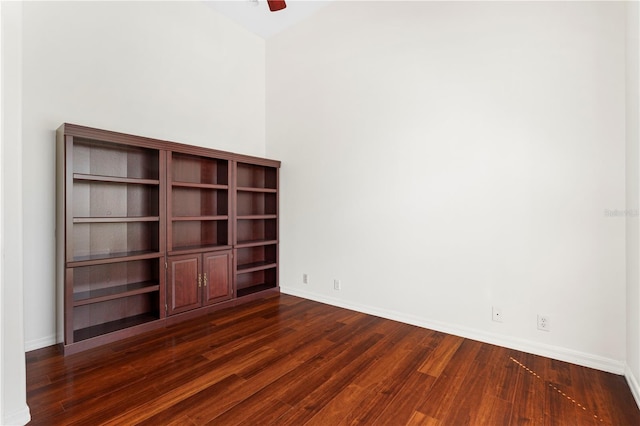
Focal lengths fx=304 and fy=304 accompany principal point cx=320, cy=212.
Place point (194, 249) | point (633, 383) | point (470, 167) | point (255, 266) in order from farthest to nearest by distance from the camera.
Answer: point (255, 266)
point (194, 249)
point (470, 167)
point (633, 383)

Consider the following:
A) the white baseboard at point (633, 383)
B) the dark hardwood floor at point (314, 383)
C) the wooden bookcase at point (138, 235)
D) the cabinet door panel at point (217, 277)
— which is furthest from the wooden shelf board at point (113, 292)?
the white baseboard at point (633, 383)

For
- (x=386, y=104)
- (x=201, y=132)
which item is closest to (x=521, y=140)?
(x=386, y=104)

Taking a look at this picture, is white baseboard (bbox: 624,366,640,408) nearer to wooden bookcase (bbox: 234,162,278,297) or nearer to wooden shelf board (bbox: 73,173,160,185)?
wooden bookcase (bbox: 234,162,278,297)

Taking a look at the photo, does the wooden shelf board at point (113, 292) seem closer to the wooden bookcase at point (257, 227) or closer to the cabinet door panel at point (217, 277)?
the cabinet door panel at point (217, 277)

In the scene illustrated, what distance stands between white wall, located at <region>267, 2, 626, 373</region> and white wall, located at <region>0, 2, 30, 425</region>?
274 centimetres

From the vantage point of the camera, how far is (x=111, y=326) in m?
2.79

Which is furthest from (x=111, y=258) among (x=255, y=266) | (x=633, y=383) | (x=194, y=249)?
(x=633, y=383)

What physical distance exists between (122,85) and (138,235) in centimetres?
152

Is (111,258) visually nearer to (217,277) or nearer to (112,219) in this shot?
(112,219)

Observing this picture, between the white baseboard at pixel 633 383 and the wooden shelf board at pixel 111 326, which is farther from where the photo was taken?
the wooden shelf board at pixel 111 326

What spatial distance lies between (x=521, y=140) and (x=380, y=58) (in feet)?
5.51

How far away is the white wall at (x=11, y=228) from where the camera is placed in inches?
61.6

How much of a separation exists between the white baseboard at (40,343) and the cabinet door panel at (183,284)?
909 millimetres

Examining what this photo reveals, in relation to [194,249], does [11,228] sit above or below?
above
